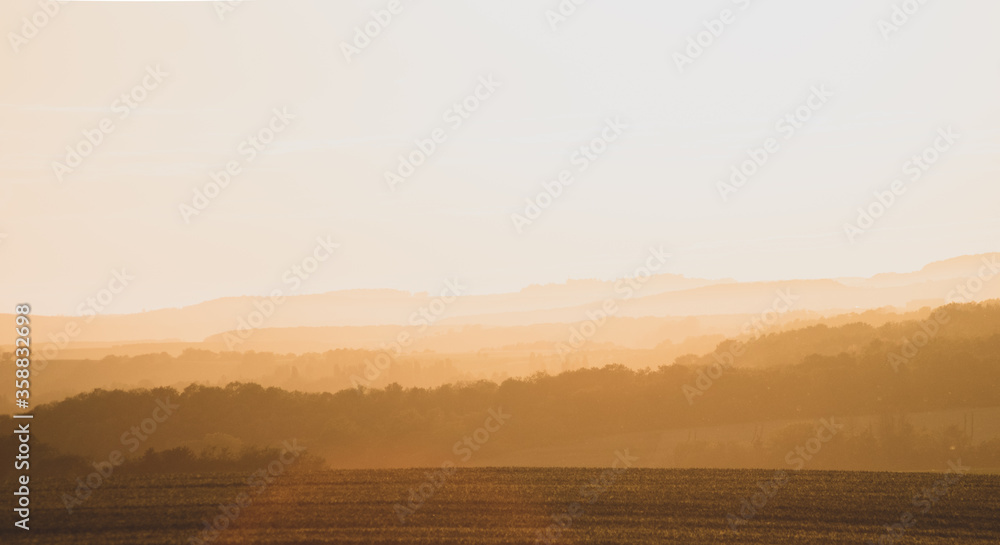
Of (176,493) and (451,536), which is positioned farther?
(176,493)

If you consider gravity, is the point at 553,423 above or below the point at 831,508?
above

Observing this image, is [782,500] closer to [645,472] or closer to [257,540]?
[645,472]

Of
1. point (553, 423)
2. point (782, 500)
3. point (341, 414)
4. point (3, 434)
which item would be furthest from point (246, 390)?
point (782, 500)

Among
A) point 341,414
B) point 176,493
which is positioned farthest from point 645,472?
point 341,414

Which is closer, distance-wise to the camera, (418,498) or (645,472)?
(418,498)

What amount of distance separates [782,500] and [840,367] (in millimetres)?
17806

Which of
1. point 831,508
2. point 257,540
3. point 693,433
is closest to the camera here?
point 257,540

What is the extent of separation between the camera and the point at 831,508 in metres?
16.8

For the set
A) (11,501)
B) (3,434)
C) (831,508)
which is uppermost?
(3,434)

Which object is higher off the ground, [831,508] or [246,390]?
[246,390]

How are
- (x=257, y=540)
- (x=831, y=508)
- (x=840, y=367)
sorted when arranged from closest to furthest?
(x=257, y=540) < (x=831, y=508) < (x=840, y=367)

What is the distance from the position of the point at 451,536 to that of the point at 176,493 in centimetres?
824

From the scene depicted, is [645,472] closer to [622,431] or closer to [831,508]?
[831,508]

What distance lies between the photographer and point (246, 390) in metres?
31.8
